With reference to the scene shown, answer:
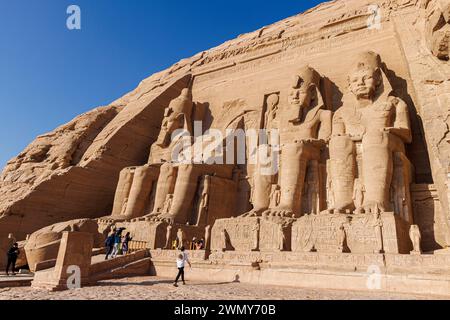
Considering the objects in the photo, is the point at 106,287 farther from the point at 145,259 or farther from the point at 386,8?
the point at 386,8

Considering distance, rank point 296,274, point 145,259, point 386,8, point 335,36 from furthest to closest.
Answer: point 335,36
point 386,8
point 145,259
point 296,274

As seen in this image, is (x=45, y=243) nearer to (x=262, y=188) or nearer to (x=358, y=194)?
(x=262, y=188)

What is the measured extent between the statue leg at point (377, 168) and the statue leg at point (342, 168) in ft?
1.03

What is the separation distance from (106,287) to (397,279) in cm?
364

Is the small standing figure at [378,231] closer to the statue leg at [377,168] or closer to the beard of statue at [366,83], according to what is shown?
the statue leg at [377,168]

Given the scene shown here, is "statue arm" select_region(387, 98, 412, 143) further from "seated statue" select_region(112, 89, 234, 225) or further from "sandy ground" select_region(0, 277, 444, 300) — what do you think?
"seated statue" select_region(112, 89, 234, 225)

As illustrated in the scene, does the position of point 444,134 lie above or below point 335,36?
below

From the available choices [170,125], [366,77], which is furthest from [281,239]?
[170,125]

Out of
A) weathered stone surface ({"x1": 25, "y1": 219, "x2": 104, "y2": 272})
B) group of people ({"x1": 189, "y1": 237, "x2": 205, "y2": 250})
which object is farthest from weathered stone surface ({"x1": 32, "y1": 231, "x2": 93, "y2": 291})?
group of people ({"x1": 189, "y1": 237, "x2": 205, "y2": 250})

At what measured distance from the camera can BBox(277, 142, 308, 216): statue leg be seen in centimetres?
718

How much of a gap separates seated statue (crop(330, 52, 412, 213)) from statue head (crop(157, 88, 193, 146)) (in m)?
4.82

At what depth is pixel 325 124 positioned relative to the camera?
8.50 metres
